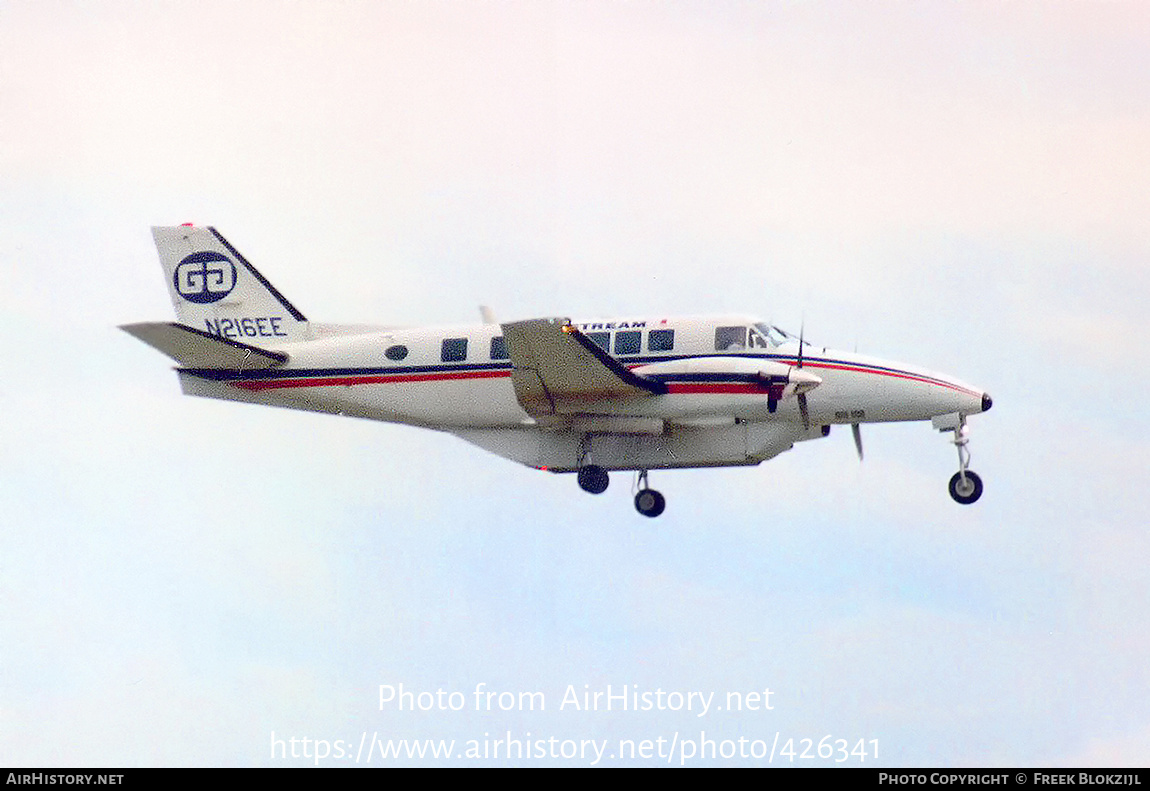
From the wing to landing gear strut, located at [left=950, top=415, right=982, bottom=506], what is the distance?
4.98 meters

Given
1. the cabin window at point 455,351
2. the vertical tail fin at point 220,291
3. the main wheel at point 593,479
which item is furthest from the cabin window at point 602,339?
the vertical tail fin at point 220,291

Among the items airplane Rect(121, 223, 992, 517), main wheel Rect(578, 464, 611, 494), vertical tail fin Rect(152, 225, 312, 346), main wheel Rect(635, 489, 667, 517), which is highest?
vertical tail fin Rect(152, 225, 312, 346)

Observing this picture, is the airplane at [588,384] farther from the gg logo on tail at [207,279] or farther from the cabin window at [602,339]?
the gg logo on tail at [207,279]

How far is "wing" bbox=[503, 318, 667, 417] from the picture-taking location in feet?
112

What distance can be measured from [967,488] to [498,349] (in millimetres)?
8290

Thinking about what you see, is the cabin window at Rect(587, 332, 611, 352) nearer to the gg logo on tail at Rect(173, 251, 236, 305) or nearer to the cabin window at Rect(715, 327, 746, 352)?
the cabin window at Rect(715, 327, 746, 352)

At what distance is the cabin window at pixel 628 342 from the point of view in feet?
117

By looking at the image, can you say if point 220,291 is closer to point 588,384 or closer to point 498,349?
point 498,349

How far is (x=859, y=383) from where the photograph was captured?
3500 cm

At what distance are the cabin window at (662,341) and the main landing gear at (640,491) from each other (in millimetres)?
2319

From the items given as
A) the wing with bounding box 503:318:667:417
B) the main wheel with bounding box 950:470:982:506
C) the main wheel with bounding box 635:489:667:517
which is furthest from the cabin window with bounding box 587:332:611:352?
the main wheel with bounding box 950:470:982:506

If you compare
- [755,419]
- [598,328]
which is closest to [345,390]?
Answer: [598,328]
